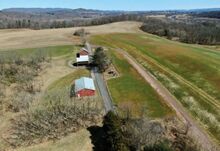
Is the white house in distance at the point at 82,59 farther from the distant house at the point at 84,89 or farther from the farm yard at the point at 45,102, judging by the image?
the distant house at the point at 84,89

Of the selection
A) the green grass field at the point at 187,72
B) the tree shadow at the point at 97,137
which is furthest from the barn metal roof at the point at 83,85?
the green grass field at the point at 187,72

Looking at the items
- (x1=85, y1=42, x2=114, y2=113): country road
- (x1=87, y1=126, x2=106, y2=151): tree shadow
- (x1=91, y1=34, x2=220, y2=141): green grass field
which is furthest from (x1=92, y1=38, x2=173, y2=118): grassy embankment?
(x1=87, y1=126, x2=106, y2=151): tree shadow

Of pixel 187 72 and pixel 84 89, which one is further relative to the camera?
pixel 187 72

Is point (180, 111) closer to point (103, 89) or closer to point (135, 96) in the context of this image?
point (135, 96)

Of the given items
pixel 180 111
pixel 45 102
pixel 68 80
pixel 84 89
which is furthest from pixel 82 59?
pixel 180 111

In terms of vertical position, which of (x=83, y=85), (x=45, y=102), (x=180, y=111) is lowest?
(x=180, y=111)
